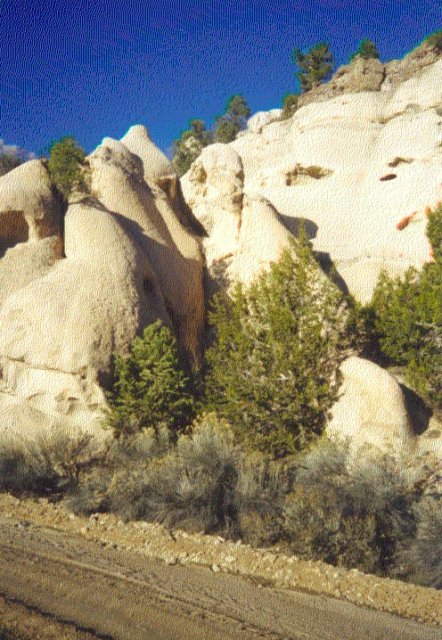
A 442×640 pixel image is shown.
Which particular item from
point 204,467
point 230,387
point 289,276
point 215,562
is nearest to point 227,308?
point 289,276

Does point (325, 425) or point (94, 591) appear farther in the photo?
point (325, 425)

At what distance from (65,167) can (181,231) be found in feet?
11.3

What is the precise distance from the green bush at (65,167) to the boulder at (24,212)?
2.09 ft

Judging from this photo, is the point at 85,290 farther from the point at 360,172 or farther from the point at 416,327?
the point at 360,172

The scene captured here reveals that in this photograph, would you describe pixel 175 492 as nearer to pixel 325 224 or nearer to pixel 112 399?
pixel 112 399

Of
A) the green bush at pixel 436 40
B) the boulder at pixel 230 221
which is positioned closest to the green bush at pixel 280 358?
the boulder at pixel 230 221

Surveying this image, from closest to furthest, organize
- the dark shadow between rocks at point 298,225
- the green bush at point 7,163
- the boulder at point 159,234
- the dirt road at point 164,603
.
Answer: the dirt road at point 164,603
the boulder at point 159,234
the dark shadow between rocks at point 298,225
the green bush at point 7,163

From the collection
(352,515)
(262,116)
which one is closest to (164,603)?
(352,515)

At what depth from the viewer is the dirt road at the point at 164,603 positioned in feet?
13.9

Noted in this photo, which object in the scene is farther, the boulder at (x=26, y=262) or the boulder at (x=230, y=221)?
the boulder at (x=230, y=221)

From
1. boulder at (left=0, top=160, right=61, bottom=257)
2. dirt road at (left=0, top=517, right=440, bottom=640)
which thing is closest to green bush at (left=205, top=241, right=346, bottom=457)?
boulder at (left=0, top=160, right=61, bottom=257)

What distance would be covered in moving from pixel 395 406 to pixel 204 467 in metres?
4.14

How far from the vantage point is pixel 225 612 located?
4.82 meters

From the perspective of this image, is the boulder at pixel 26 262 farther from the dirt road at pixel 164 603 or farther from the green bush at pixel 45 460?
the dirt road at pixel 164 603
